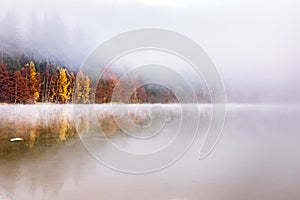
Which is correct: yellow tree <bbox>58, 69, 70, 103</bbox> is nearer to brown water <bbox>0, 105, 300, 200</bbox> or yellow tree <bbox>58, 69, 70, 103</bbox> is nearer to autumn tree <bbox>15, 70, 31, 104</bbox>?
autumn tree <bbox>15, 70, 31, 104</bbox>

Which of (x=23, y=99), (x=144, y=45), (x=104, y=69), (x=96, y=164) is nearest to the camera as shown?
(x=96, y=164)

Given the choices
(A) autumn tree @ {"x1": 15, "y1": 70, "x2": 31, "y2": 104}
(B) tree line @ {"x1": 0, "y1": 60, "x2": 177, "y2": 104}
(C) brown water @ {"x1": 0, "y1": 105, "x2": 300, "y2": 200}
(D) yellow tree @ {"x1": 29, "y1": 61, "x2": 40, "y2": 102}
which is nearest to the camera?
(C) brown water @ {"x1": 0, "y1": 105, "x2": 300, "y2": 200}

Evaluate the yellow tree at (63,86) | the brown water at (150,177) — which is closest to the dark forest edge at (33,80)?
the yellow tree at (63,86)

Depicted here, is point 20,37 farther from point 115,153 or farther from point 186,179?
point 186,179

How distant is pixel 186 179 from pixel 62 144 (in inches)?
219

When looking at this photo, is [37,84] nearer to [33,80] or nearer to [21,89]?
[33,80]

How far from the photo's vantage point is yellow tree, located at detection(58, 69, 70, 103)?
908 inches

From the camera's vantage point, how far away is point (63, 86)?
23.2 metres

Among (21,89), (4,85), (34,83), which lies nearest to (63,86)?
(34,83)

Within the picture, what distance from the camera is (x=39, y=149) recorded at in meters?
10.1

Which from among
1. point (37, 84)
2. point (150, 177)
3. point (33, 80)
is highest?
point (33, 80)

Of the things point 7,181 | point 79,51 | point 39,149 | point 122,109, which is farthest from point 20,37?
point 7,181

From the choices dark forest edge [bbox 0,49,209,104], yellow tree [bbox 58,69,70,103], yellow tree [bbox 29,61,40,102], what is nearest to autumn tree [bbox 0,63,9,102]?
dark forest edge [bbox 0,49,209,104]

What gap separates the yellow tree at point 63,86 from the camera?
23.1 meters
